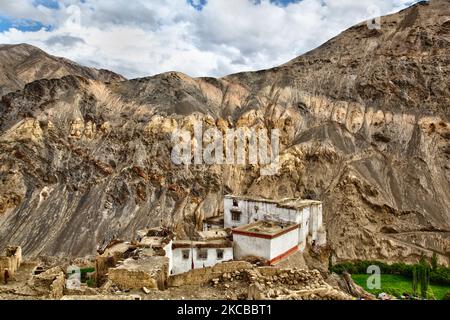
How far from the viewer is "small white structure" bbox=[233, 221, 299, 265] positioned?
20.2 metres

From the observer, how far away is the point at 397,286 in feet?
89.1

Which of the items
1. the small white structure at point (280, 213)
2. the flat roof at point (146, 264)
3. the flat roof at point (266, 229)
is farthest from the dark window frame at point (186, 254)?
the flat roof at point (146, 264)

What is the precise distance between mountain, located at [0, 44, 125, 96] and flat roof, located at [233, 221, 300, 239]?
60.3 meters

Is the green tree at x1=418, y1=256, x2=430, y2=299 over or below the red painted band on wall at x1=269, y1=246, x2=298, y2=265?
below

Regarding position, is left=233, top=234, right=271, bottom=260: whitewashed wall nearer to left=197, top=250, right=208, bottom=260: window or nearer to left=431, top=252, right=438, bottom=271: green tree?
left=197, top=250, right=208, bottom=260: window

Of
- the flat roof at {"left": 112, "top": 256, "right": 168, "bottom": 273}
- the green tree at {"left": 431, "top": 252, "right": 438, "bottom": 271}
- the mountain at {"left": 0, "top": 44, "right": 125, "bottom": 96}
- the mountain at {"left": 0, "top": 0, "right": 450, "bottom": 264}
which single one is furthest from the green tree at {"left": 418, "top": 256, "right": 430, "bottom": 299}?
the mountain at {"left": 0, "top": 44, "right": 125, "bottom": 96}

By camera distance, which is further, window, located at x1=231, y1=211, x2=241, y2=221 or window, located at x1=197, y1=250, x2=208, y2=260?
window, located at x1=231, y1=211, x2=241, y2=221

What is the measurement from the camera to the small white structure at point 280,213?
26438 millimetres

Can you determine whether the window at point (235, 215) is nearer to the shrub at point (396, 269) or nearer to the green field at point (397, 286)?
the shrub at point (396, 269)

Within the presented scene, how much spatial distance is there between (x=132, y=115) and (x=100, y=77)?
144ft

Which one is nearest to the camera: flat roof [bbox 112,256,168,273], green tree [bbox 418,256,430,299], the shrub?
flat roof [bbox 112,256,168,273]

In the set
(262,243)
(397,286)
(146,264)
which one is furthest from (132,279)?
(397,286)

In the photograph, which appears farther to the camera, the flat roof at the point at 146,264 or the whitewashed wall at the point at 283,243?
the whitewashed wall at the point at 283,243

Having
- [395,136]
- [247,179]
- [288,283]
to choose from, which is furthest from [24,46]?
[288,283]
